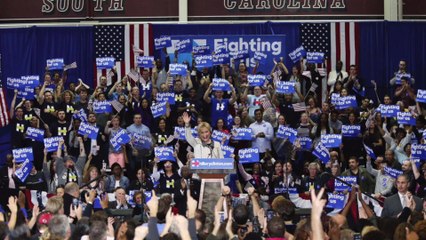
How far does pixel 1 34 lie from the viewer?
31.9 metres

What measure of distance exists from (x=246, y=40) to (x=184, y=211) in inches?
447

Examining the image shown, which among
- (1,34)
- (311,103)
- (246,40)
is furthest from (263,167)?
(1,34)

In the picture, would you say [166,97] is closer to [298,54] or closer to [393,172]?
[298,54]

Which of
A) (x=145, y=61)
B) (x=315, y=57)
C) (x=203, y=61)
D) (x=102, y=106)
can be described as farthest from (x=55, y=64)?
(x=315, y=57)

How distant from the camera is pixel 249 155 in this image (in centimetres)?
2456

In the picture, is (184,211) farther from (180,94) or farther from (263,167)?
(180,94)

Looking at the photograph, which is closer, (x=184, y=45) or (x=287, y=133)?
(x=287, y=133)

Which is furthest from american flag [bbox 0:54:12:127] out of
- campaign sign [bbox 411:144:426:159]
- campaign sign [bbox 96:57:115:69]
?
campaign sign [bbox 411:144:426:159]

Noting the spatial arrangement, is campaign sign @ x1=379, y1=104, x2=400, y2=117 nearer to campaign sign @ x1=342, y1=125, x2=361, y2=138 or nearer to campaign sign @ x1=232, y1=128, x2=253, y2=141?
campaign sign @ x1=342, y1=125, x2=361, y2=138

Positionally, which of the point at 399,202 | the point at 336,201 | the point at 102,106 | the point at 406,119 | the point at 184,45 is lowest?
the point at 336,201

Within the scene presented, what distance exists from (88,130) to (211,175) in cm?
803

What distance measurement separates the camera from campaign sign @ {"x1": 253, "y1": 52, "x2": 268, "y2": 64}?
100 ft

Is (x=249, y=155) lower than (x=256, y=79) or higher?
lower

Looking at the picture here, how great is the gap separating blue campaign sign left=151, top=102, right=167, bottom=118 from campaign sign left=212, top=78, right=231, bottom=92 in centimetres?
117
